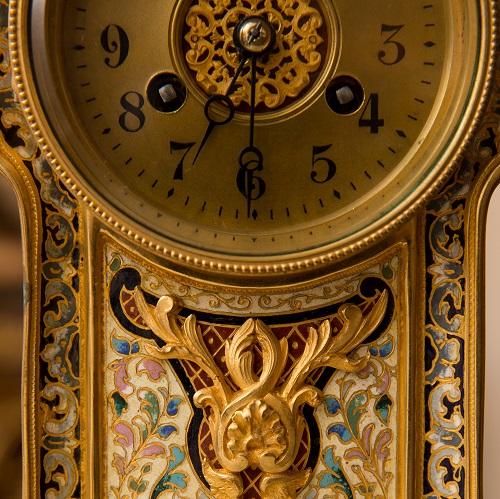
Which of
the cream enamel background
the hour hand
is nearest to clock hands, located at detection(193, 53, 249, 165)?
the hour hand

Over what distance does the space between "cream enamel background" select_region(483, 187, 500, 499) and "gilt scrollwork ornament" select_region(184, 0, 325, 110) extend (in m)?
0.61

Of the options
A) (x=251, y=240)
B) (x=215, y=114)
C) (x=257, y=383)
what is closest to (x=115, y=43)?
(x=215, y=114)

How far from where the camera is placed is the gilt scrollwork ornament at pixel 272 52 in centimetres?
113

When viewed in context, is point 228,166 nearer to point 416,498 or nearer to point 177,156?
point 177,156

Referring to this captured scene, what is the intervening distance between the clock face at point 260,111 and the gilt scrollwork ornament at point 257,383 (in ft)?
0.41

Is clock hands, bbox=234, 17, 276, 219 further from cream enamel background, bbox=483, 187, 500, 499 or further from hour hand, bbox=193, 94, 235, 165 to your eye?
cream enamel background, bbox=483, 187, 500, 499

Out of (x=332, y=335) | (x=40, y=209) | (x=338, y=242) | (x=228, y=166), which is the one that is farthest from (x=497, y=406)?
(x=40, y=209)

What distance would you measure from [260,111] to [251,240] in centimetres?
16

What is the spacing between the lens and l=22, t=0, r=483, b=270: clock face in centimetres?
112

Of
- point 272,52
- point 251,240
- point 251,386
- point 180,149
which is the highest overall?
point 272,52

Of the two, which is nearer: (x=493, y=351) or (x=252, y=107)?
(x=252, y=107)

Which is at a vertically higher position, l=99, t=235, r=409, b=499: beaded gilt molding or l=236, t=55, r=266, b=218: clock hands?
l=236, t=55, r=266, b=218: clock hands

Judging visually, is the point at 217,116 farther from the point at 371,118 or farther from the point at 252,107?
the point at 371,118

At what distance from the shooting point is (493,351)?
1620mm
